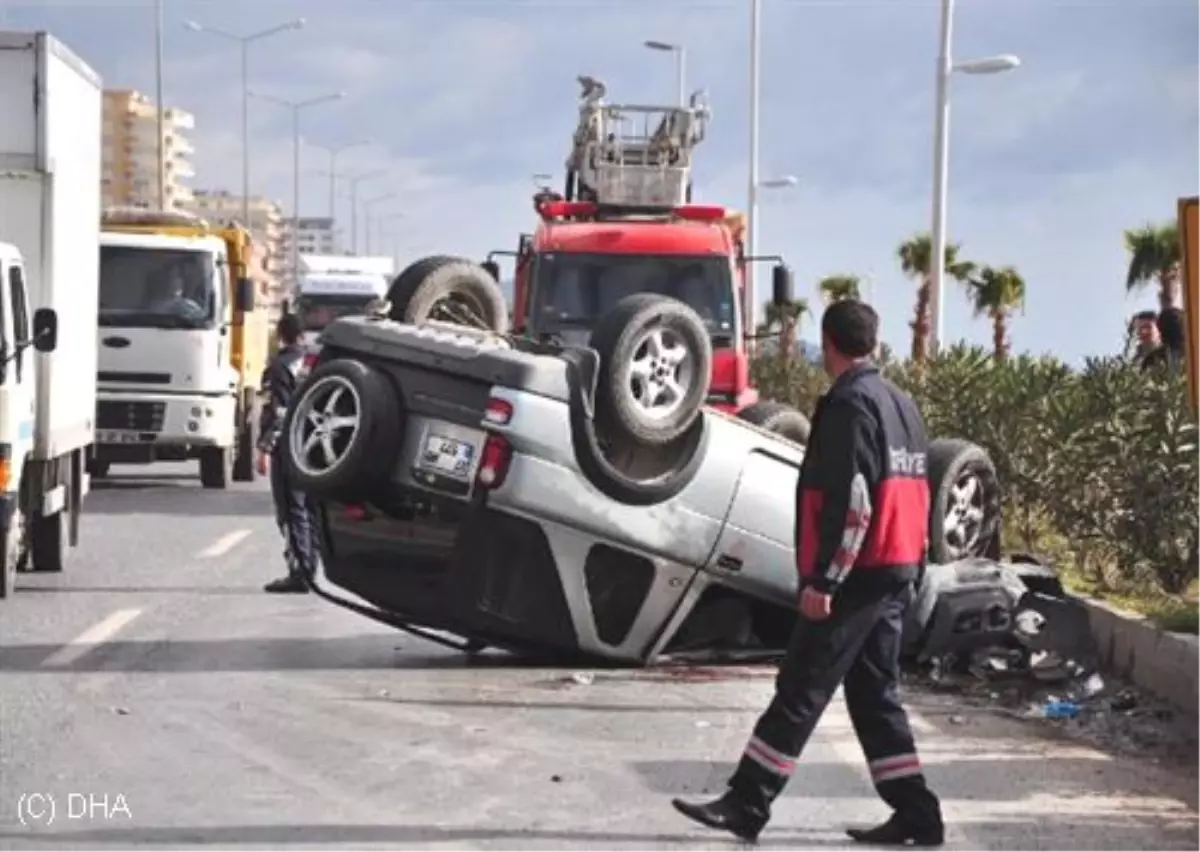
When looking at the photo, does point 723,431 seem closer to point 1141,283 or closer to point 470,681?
point 470,681

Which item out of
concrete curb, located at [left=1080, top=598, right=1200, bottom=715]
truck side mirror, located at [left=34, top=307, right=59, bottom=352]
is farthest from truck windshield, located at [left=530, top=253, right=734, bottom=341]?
concrete curb, located at [left=1080, top=598, right=1200, bottom=715]

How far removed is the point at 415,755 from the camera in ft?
31.2

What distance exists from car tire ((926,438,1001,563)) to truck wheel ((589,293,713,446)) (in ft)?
8.24

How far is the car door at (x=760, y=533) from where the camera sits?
1166 centimetres

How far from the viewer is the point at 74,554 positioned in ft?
59.1

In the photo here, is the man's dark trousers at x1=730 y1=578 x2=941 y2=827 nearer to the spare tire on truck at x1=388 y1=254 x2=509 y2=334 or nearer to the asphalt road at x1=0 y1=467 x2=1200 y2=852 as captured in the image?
the asphalt road at x1=0 y1=467 x2=1200 y2=852

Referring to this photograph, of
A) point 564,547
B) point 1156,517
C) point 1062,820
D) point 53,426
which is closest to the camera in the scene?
point 1062,820

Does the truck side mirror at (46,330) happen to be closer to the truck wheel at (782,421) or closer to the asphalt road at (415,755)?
the asphalt road at (415,755)

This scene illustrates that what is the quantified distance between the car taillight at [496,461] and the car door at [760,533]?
125 cm

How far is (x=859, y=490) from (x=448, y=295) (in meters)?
6.12

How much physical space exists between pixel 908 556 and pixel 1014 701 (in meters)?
3.78

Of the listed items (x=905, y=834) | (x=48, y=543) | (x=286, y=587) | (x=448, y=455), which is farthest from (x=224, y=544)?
(x=905, y=834)

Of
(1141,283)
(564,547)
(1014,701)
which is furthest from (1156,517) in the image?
(1141,283)

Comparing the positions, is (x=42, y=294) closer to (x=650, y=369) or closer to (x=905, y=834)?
Result: (x=650, y=369)
